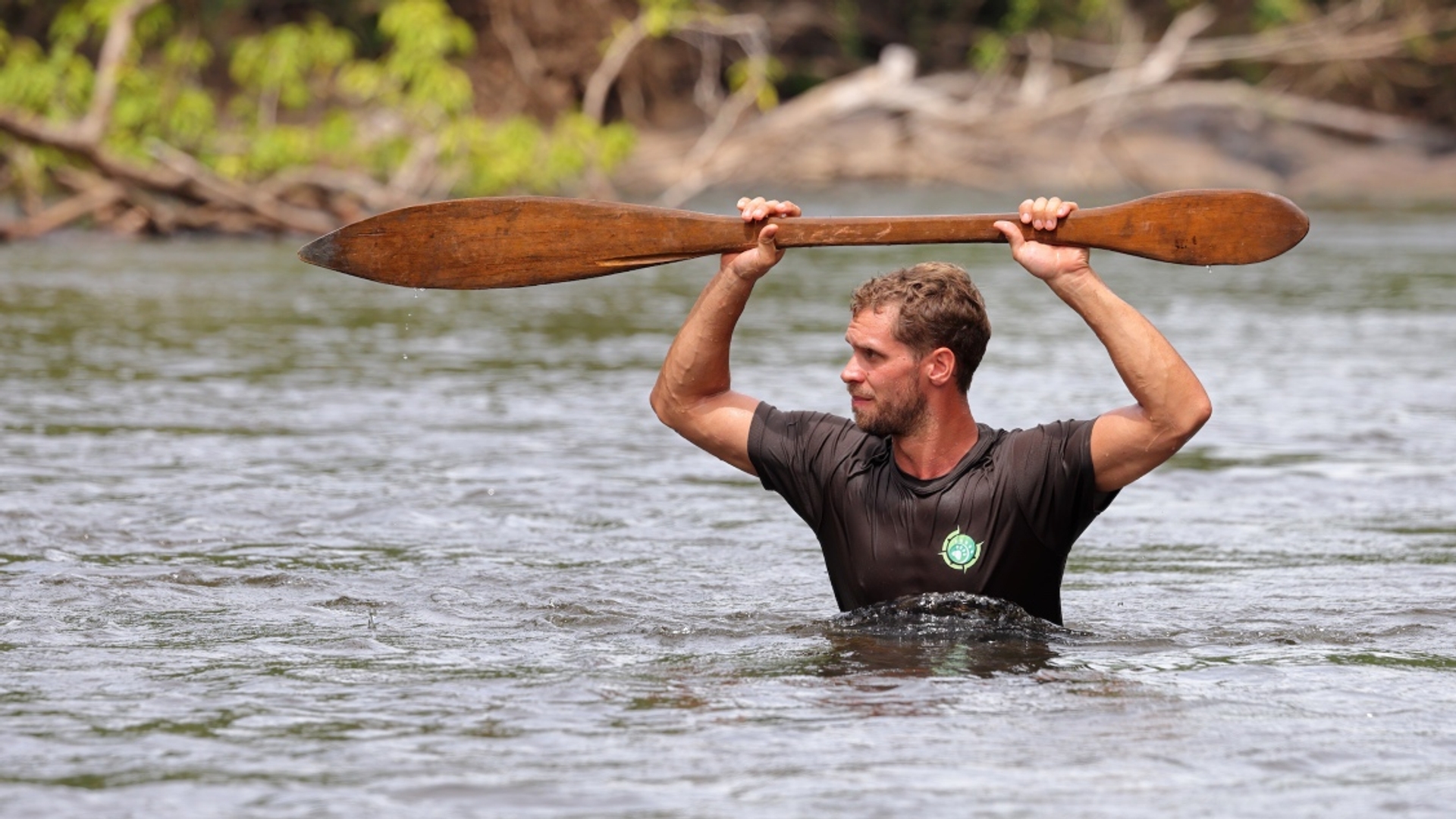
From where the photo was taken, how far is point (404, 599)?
22.6 feet

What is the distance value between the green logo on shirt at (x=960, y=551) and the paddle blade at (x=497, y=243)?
41.4 inches

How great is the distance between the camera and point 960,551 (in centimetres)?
579

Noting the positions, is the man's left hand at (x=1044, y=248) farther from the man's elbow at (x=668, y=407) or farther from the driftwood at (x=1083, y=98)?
the driftwood at (x=1083, y=98)

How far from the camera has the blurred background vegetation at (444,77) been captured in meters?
21.5

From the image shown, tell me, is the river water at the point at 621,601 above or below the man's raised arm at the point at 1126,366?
below

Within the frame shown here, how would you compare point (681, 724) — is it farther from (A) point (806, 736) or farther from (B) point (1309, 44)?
(B) point (1309, 44)

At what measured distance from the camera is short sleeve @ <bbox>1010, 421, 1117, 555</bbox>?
564cm

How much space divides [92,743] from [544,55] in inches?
1081

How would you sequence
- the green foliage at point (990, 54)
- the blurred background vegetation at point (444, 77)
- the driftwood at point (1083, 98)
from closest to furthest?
the blurred background vegetation at point (444, 77) < the driftwood at point (1083, 98) < the green foliage at point (990, 54)

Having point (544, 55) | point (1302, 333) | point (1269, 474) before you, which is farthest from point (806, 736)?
point (544, 55)

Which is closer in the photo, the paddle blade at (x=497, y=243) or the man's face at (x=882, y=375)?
the man's face at (x=882, y=375)

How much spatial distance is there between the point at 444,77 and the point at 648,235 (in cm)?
1609

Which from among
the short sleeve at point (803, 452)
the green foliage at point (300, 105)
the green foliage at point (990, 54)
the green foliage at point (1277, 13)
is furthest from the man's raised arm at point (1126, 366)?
the green foliage at point (1277, 13)

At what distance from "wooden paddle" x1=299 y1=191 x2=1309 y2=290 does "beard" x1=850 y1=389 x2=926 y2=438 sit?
1.33ft
